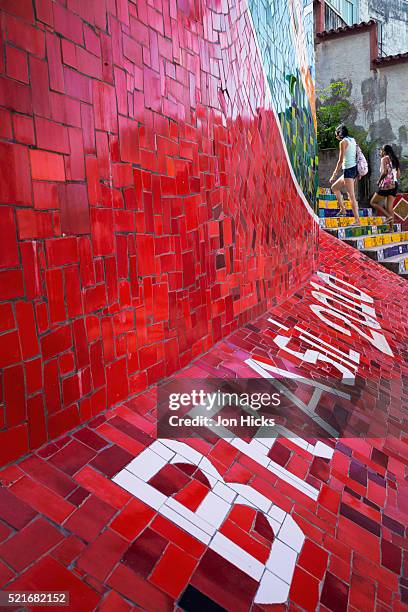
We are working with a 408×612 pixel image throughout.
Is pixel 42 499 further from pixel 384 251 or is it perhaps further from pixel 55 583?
pixel 384 251

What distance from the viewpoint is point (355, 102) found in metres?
11.8

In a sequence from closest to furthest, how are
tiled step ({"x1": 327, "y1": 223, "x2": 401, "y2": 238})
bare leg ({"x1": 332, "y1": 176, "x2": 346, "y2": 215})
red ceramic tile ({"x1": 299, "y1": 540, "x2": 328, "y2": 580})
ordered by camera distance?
red ceramic tile ({"x1": 299, "y1": 540, "x2": 328, "y2": 580}), tiled step ({"x1": 327, "y1": 223, "x2": 401, "y2": 238}), bare leg ({"x1": 332, "y1": 176, "x2": 346, "y2": 215})

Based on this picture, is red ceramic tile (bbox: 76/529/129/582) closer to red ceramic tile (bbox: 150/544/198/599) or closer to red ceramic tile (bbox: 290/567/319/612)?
red ceramic tile (bbox: 150/544/198/599)

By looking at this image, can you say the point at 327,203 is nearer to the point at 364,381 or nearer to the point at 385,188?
the point at 385,188

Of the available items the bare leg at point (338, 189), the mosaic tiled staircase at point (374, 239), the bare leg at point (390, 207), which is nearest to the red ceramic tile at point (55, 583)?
the mosaic tiled staircase at point (374, 239)

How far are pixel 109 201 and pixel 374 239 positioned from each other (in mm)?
5941

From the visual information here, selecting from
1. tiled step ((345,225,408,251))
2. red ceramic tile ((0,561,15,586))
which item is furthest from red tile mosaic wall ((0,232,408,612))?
tiled step ((345,225,408,251))

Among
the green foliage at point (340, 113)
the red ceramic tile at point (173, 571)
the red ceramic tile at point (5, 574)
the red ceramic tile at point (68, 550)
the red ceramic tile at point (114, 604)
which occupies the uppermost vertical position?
the green foliage at point (340, 113)

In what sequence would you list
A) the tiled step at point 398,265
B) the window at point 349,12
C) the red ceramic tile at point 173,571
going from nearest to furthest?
the red ceramic tile at point 173,571 → the tiled step at point 398,265 → the window at point 349,12

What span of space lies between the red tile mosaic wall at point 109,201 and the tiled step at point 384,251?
407 cm

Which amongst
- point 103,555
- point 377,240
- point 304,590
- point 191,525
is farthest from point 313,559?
point 377,240

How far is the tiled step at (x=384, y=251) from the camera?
6.45m

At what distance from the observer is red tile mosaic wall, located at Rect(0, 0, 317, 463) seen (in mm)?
1344

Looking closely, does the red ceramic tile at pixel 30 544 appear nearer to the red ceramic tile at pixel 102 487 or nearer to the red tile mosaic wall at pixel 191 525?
the red tile mosaic wall at pixel 191 525
